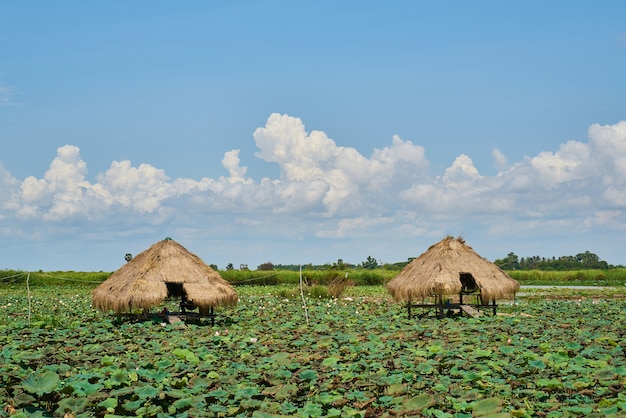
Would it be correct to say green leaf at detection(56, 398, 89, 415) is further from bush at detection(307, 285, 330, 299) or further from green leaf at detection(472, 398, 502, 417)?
bush at detection(307, 285, 330, 299)

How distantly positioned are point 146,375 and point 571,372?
18.1 feet

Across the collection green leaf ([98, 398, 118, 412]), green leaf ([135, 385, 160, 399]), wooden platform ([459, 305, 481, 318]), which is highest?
wooden platform ([459, 305, 481, 318])

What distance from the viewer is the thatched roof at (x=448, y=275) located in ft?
54.4

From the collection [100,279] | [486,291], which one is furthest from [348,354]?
[100,279]

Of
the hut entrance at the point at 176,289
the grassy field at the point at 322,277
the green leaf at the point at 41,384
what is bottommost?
the green leaf at the point at 41,384

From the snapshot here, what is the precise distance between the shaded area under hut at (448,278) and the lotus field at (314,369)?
1396mm

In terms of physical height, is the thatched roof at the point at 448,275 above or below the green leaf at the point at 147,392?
above

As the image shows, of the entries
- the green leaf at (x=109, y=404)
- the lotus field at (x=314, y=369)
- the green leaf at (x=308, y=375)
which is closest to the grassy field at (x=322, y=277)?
the lotus field at (x=314, y=369)

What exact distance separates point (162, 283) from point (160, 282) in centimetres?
5

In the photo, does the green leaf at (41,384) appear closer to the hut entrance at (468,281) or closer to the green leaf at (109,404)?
the green leaf at (109,404)

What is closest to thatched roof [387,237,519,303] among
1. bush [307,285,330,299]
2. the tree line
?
bush [307,285,330,299]

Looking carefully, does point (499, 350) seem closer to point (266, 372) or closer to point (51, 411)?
point (266, 372)

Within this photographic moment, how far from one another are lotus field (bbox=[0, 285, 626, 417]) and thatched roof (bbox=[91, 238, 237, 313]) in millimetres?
570

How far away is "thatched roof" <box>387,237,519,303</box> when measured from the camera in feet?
54.4
